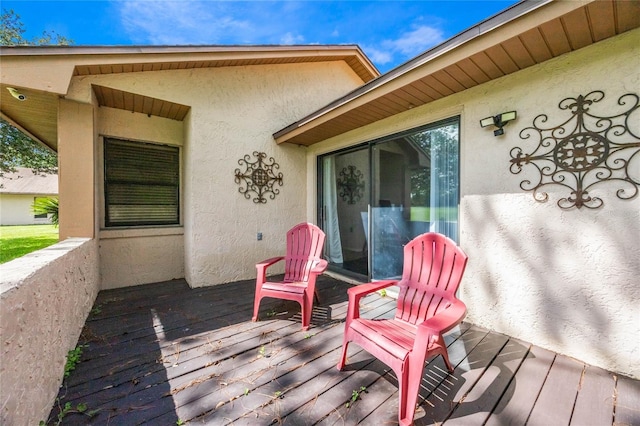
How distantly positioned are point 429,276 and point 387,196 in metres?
1.80

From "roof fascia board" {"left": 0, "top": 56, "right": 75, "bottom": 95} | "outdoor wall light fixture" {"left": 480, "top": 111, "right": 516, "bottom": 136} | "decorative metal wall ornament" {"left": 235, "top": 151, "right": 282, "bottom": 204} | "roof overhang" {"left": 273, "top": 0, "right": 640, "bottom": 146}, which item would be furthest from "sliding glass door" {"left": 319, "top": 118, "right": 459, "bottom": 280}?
"roof fascia board" {"left": 0, "top": 56, "right": 75, "bottom": 95}

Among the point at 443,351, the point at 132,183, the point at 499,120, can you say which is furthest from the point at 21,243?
the point at 499,120

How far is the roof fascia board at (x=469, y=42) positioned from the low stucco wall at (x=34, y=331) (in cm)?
307

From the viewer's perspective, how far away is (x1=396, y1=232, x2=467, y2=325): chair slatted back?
1.95 m

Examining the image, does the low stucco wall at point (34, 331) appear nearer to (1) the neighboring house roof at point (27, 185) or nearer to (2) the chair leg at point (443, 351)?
(2) the chair leg at point (443, 351)

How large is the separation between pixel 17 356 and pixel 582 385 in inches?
127

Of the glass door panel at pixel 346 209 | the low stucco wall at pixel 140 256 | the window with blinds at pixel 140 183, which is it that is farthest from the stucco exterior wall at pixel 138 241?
the glass door panel at pixel 346 209

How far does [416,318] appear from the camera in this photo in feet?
6.84

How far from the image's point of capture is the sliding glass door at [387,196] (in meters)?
3.02

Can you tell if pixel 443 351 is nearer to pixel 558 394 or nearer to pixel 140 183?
pixel 558 394

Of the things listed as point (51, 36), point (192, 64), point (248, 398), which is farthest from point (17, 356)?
point (51, 36)

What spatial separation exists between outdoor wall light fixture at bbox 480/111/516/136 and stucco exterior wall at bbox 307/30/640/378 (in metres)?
0.06

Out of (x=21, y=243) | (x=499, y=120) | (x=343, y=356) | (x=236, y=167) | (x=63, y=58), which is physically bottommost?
(x=343, y=356)

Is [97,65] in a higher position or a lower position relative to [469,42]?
A: higher
